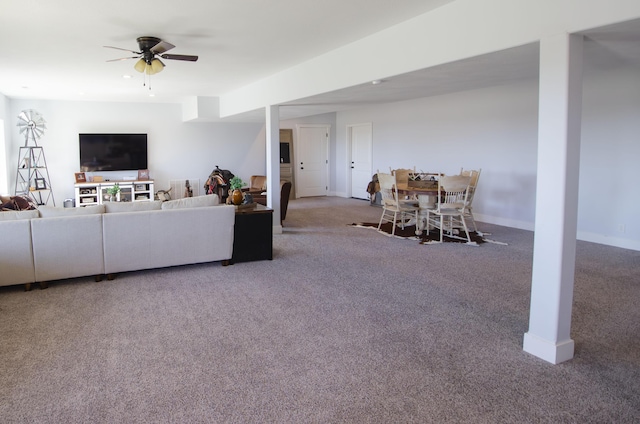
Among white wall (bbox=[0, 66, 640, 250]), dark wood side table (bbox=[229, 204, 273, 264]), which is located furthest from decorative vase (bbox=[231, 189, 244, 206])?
white wall (bbox=[0, 66, 640, 250])

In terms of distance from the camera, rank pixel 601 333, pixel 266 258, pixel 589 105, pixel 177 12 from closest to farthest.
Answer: pixel 601 333 < pixel 177 12 < pixel 266 258 < pixel 589 105

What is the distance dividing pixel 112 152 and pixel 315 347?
8.80m

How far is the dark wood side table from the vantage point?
17.6ft

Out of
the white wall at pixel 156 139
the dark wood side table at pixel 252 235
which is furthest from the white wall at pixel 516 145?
the dark wood side table at pixel 252 235

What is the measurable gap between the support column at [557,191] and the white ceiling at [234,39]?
290mm

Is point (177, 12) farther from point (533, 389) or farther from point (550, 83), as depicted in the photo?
point (533, 389)

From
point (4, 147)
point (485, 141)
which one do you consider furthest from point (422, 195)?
point (4, 147)

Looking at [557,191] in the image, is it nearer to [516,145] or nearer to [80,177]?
[516,145]

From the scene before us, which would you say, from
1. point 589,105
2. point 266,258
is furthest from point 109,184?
point 589,105

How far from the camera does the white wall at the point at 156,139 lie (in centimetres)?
978

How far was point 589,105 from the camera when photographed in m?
6.34

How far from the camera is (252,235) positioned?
214 inches

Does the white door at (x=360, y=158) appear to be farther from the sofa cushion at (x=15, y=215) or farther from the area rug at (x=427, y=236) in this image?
the sofa cushion at (x=15, y=215)

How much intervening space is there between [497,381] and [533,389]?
7.7 inches
